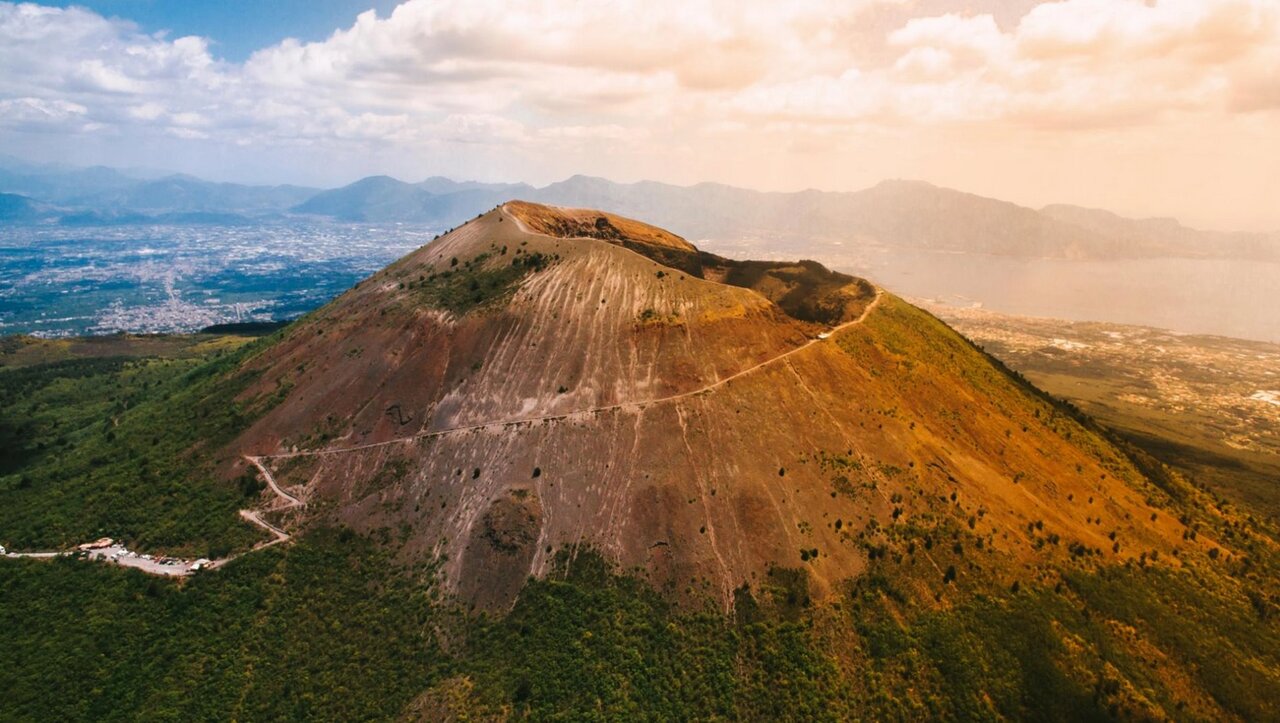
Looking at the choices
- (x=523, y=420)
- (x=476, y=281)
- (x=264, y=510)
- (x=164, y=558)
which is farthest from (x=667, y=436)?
(x=164, y=558)

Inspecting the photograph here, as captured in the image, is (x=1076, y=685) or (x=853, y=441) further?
(x=853, y=441)

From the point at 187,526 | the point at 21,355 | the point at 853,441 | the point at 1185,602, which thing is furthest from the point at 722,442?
the point at 21,355

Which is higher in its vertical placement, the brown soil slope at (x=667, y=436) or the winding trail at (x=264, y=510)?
the brown soil slope at (x=667, y=436)

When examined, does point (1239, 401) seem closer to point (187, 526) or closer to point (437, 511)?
point (437, 511)

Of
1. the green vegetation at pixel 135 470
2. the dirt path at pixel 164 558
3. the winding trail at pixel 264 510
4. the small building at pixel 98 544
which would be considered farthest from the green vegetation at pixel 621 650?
the green vegetation at pixel 135 470

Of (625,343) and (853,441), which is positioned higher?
(625,343)

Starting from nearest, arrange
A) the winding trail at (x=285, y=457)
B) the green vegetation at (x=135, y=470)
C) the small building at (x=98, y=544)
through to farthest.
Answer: the winding trail at (x=285, y=457) < the small building at (x=98, y=544) < the green vegetation at (x=135, y=470)

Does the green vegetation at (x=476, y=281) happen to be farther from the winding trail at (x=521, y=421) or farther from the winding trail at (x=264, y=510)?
the winding trail at (x=264, y=510)

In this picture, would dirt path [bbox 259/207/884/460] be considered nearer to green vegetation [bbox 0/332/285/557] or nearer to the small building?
green vegetation [bbox 0/332/285/557]

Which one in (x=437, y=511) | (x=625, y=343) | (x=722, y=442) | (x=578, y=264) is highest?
(x=578, y=264)
